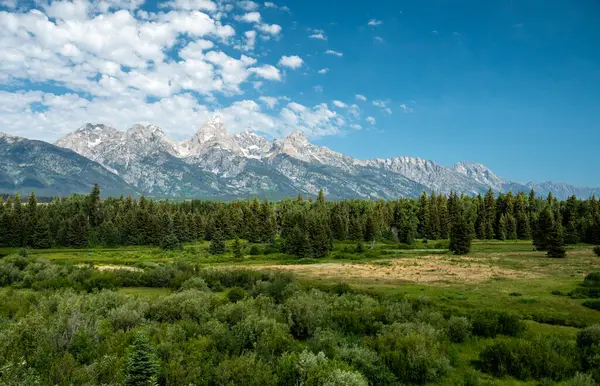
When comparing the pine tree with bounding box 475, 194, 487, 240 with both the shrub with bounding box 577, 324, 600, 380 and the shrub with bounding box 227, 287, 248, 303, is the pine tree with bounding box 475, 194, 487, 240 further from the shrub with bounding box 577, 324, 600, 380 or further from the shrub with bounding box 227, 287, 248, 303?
the shrub with bounding box 577, 324, 600, 380

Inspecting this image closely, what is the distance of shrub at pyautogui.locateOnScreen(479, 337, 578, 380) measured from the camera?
18719 mm

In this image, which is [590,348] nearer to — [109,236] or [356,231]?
[356,231]

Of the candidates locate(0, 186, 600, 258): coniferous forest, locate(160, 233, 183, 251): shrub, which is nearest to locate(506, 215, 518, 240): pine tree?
locate(0, 186, 600, 258): coniferous forest

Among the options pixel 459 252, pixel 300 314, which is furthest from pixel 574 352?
pixel 459 252

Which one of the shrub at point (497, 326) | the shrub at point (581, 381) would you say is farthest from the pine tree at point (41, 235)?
the shrub at point (581, 381)

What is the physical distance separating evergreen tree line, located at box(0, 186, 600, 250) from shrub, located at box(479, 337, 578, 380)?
72.0 m

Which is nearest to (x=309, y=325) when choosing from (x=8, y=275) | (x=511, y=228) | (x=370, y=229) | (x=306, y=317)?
(x=306, y=317)

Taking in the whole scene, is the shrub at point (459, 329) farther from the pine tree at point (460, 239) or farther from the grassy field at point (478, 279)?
the pine tree at point (460, 239)

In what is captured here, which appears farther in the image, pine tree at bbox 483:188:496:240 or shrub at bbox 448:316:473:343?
pine tree at bbox 483:188:496:240

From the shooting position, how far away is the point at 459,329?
82.3ft

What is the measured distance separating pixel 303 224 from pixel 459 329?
78984mm

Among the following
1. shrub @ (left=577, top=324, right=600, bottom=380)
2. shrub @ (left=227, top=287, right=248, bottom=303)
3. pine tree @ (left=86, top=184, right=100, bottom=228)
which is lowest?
shrub @ (left=227, top=287, right=248, bottom=303)

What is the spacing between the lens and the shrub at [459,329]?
24.8 m

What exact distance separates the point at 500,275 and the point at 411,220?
239ft
